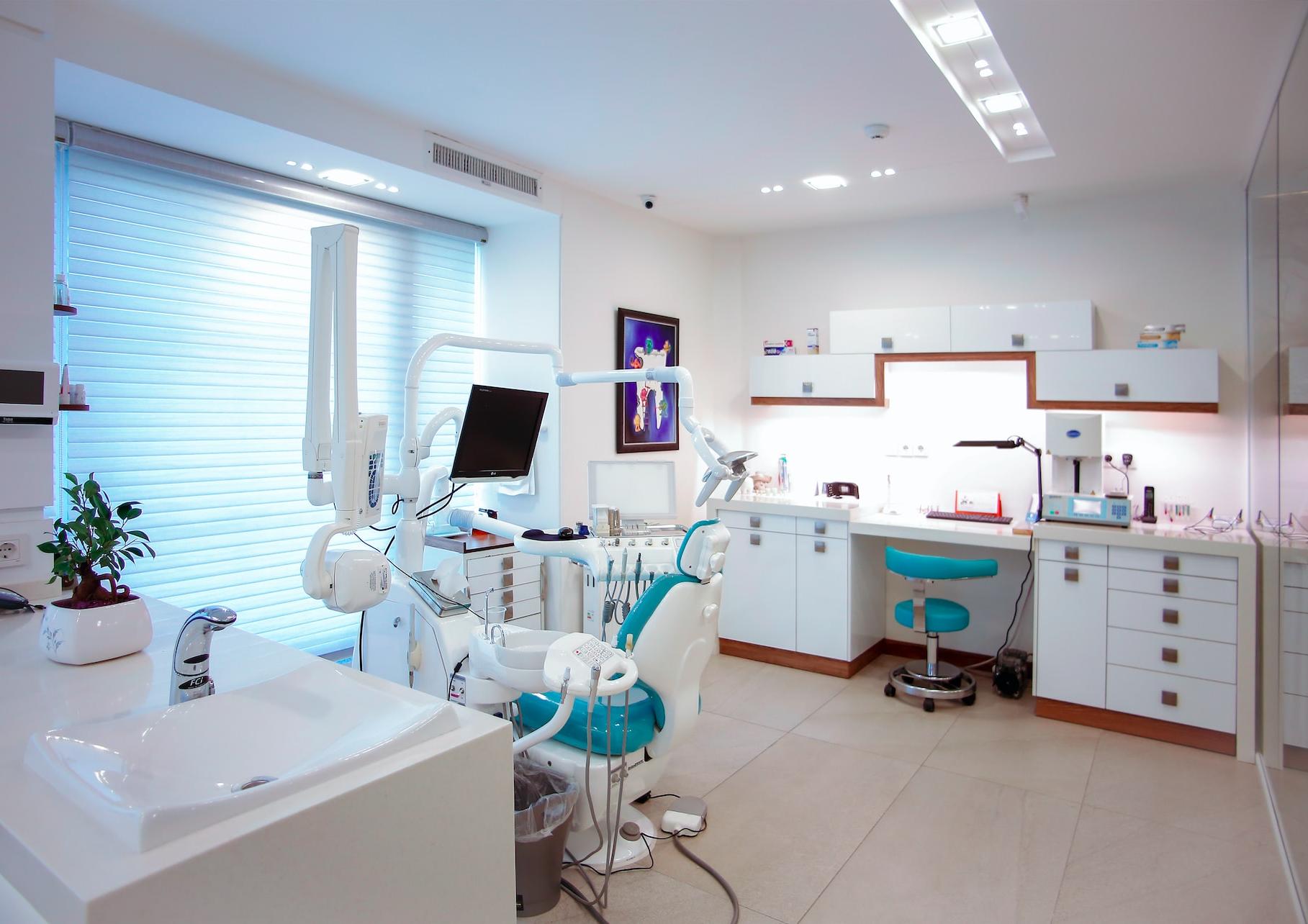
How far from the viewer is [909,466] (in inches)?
202

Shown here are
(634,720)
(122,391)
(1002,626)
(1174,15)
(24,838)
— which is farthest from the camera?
(1002,626)

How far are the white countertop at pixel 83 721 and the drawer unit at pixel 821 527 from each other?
3308mm

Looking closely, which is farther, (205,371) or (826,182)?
(826,182)

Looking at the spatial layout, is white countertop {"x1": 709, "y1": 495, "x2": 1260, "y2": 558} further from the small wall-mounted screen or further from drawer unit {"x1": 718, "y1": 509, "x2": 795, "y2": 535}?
the small wall-mounted screen

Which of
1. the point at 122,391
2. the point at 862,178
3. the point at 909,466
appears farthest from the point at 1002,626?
the point at 122,391

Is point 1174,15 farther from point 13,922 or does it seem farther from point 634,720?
point 13,922

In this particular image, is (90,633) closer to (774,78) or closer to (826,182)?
(774,78)

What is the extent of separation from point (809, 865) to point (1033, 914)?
2.31 ft

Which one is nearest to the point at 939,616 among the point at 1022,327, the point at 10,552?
the point at 1022,327

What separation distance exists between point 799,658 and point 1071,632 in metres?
1.52

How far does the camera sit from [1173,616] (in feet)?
12.3

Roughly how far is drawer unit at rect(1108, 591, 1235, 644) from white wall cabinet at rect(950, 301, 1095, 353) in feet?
4.53

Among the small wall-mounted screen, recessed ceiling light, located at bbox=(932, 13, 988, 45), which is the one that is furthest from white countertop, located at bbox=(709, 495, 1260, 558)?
the small wall-mounted screen

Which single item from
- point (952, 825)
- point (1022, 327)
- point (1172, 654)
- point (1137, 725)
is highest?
point (1022, 327)
